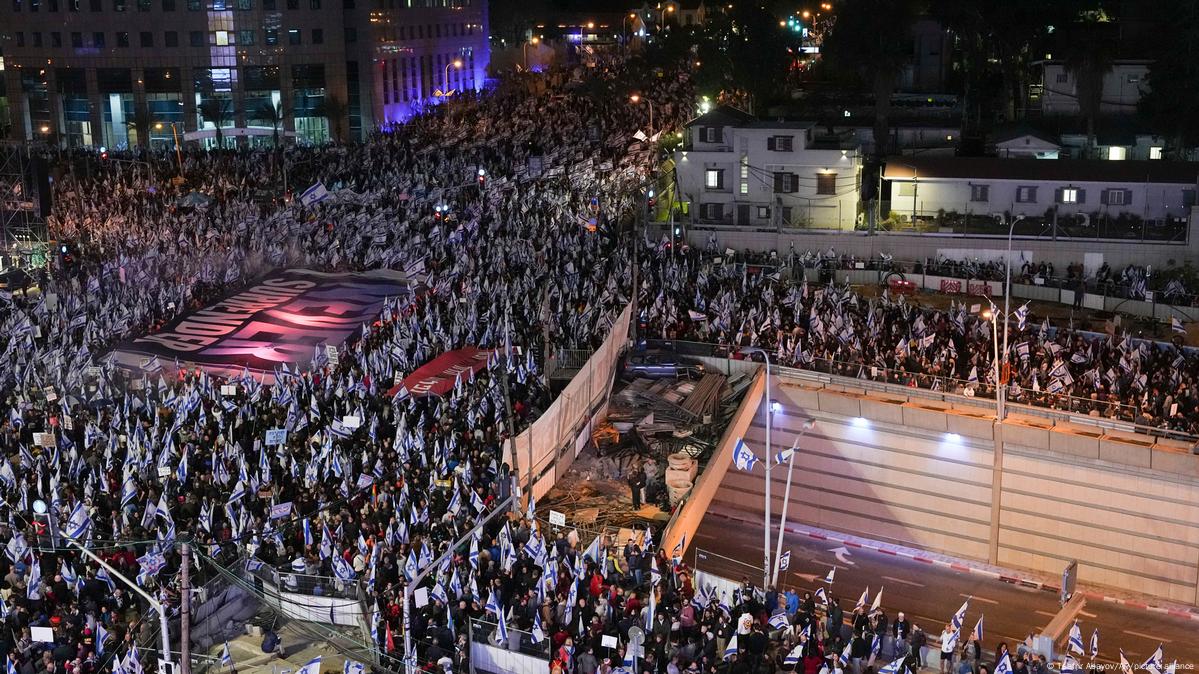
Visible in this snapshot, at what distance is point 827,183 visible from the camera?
155 ft

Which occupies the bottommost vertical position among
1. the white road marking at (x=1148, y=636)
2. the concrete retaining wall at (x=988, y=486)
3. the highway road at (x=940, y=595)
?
the white road marking at (x=1148, y=636)

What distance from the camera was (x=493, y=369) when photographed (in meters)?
29.4

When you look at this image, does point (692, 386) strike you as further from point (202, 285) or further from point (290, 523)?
point (202, 285)

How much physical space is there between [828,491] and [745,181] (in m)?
18.3

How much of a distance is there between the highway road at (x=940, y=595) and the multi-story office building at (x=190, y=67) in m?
49.9

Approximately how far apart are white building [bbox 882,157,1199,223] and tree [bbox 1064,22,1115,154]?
7.17 metres

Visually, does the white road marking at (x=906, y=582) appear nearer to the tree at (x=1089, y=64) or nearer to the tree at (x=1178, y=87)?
the tree at (x=1178, y=87)

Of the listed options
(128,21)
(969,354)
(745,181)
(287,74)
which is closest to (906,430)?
(969,354)

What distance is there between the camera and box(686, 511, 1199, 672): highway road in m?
26.1

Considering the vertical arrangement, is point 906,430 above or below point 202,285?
below

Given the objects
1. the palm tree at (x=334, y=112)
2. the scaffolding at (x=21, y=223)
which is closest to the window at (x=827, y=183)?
the scaffolding at (x=21, y=223)

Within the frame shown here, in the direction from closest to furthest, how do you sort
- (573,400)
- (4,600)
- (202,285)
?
(4,600) < (573,400) < (202,285)

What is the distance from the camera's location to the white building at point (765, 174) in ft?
155

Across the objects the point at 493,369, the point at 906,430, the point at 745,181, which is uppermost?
the point at 745,181
